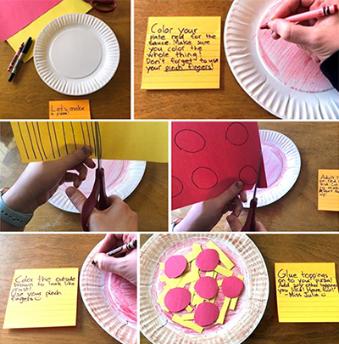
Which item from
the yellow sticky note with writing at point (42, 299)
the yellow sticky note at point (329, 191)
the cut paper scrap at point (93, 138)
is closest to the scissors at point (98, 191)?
the cut paper scrap at point (93, 138)

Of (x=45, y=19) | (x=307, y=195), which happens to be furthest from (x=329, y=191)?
(x=45, y=19)

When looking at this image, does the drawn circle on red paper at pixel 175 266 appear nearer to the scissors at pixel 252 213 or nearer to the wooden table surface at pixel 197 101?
the scissors at pixel 252 213

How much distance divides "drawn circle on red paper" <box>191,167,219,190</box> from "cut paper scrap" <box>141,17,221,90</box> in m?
0.14

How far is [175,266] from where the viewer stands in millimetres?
715

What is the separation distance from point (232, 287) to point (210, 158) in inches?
8.2

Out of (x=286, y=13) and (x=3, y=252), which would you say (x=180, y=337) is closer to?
(x=3, y=252)

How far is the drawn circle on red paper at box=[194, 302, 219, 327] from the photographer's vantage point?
0.68 m

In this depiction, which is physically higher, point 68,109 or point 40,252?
point 68,109

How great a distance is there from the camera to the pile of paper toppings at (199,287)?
69cm

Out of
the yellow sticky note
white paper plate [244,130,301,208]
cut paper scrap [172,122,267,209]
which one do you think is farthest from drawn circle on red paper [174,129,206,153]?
the yellow sticky note

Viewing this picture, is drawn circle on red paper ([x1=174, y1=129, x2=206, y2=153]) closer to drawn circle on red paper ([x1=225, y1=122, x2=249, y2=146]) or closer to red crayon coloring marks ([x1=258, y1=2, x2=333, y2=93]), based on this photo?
drawn circle on red paper ([x1=225, y1=122, x2=249, y2=146])

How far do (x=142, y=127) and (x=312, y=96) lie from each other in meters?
0.28

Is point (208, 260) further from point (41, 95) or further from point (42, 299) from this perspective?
point (41, 95)

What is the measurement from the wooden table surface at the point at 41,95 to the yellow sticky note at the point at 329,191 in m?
0.34
